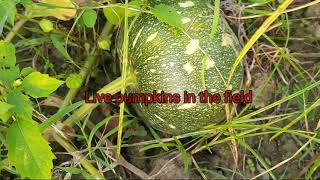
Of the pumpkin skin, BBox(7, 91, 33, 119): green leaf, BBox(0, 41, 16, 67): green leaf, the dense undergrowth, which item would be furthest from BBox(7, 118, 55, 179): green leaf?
the pumpkin skin

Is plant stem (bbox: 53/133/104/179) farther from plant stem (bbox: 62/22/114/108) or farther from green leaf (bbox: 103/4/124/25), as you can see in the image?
green leaf (bbox: 103/4/124/25)

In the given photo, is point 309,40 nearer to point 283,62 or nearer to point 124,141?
point 283,62

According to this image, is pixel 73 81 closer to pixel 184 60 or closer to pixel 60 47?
pixel 60 47

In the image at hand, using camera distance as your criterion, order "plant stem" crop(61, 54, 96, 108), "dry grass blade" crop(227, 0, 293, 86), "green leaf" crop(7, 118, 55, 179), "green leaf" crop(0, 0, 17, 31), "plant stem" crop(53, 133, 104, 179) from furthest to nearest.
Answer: "plant stem" crop(61, 54, 96, 108)
"plant stem" crop(53, 133, 104, 179)
"dry grass blade" crop(227, 0, 293, 86)
"green leaf" crop(0, 0, 17, 31)
"green leaf" crop(7, 118, 55, 179)

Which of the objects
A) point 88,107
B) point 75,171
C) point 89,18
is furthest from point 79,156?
point 89,18

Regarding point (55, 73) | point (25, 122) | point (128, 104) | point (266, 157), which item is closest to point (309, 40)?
point (266, 157)

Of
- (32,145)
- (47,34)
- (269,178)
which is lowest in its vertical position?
(269,178)

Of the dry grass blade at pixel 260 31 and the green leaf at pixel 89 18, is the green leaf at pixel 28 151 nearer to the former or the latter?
the green leaf at pixel 89 18
